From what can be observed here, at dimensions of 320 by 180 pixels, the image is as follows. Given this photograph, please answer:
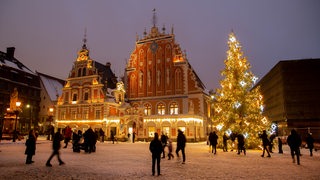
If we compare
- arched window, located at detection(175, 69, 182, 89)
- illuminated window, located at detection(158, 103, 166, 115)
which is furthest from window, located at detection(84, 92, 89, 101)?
arched window, located at detection(175, 69, 182, 89)

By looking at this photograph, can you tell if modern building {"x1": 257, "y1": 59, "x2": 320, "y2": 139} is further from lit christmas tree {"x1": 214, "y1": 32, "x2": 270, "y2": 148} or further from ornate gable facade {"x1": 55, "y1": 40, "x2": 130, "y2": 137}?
ornate gable facade {"x1": 55, "y1": 40, "x2": 130, "y2": 137}

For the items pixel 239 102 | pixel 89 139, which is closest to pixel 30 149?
pixel 89 139

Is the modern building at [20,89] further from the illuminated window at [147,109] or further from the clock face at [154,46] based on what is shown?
the clock face at [154,46]

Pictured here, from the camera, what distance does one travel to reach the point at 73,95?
47875 millimetres

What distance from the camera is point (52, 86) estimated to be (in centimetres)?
6369

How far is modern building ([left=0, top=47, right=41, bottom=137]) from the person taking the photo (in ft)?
167

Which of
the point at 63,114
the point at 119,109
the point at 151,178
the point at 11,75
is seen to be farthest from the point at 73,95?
the point at 151,178

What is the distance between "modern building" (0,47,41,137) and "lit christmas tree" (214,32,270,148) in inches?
1500

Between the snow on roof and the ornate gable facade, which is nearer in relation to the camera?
the ornate gable facade

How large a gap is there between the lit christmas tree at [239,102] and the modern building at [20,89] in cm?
3810

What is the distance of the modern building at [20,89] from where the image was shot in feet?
167

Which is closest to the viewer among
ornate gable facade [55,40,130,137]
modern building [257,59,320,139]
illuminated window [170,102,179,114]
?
illuminated window [170,102,179,114]

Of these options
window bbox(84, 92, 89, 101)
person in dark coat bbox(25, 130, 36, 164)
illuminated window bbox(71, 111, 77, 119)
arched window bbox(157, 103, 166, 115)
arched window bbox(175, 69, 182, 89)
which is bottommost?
person in dark coat bbox(25, 130, 36, 164)

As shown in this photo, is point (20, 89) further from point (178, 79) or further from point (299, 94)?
point (299, 94)
